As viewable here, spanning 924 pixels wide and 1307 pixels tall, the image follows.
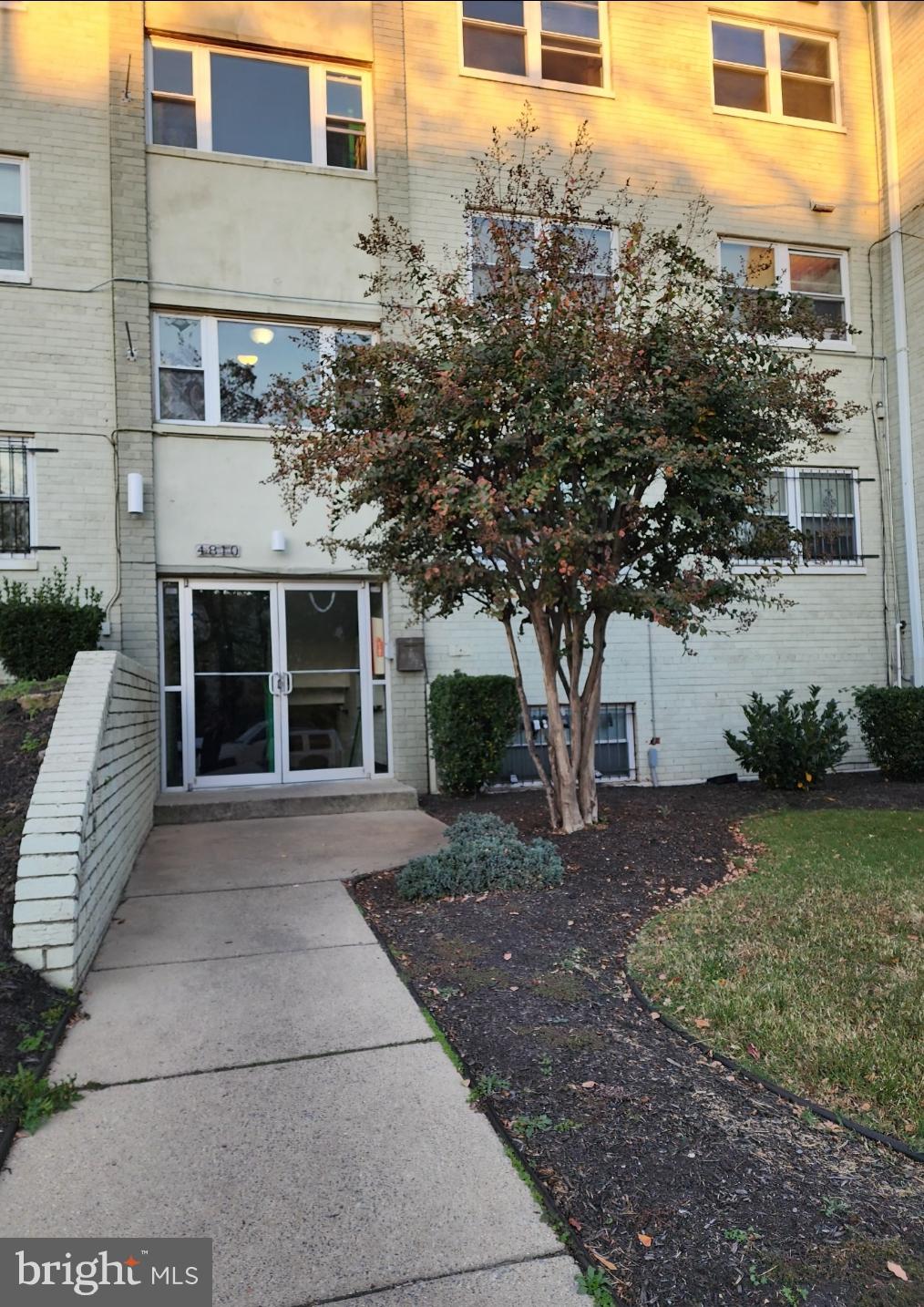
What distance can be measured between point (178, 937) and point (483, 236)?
7745mm

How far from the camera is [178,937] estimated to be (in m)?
5.02

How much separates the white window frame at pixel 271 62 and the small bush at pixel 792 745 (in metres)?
8.09

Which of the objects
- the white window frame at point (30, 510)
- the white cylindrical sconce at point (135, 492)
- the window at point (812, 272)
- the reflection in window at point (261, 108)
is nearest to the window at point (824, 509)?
the window at point (812, 272)

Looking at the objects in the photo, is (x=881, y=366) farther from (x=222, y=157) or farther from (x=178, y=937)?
(x=178, y=937)

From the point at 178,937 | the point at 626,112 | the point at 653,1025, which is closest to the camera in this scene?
the point at 653,1025

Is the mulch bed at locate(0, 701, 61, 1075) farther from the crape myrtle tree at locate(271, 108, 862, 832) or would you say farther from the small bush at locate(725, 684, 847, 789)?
the small bush at locate(725, 684, 847, 789)

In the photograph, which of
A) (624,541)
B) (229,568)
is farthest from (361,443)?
(229,568)

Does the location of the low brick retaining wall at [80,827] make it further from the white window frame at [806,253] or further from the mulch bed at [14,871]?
the white window frame at [806,253]

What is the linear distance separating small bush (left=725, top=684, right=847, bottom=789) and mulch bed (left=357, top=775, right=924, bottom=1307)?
14.6 ft

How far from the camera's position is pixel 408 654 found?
10461mm

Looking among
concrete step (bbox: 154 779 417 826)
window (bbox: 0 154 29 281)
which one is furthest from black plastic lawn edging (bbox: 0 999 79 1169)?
window (bbox: 0 154 29 281)

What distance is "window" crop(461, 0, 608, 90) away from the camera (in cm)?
1150

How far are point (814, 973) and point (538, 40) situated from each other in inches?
481

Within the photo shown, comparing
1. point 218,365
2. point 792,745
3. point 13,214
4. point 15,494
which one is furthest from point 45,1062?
point 13,214
